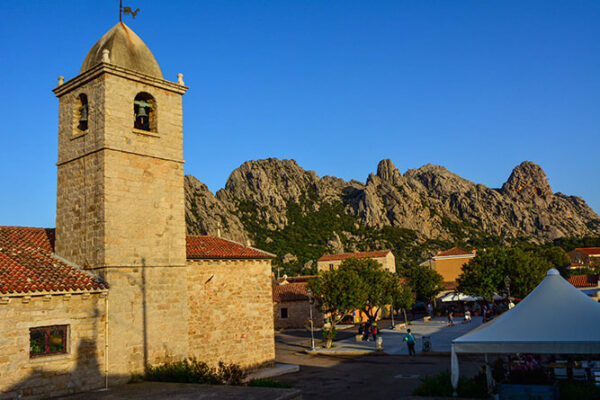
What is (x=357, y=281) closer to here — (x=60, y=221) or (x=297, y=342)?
(x=297, y=342)

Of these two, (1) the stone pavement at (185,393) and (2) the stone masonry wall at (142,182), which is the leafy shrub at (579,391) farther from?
(2) the stone masonry wall at (142,182)

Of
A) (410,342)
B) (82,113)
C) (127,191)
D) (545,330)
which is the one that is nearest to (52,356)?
(127,191)

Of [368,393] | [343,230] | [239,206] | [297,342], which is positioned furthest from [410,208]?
[368,393]

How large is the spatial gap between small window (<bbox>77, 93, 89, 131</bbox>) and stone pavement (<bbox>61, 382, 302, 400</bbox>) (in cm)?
1065

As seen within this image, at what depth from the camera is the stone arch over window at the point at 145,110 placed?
64.2ft

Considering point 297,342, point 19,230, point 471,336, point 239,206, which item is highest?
point 239,206

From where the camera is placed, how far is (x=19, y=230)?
19484 millimetres

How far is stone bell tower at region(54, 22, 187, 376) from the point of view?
688 inches

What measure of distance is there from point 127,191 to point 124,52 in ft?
19.7

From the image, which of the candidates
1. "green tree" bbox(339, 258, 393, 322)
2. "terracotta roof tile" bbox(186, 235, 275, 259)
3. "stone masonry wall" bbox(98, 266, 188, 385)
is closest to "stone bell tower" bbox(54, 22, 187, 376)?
"stone masonry wall" bbox(98, 266, 188, 385)

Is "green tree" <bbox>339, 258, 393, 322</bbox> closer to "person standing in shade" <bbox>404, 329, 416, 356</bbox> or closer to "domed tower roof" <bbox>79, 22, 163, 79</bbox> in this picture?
"person standing in shade" <bbox>404, 329, 416, 356</bbox>

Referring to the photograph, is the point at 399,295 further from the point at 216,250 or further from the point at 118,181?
the point at 118,181

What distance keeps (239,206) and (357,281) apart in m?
78.1

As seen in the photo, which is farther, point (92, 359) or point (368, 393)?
point (368, 393)
